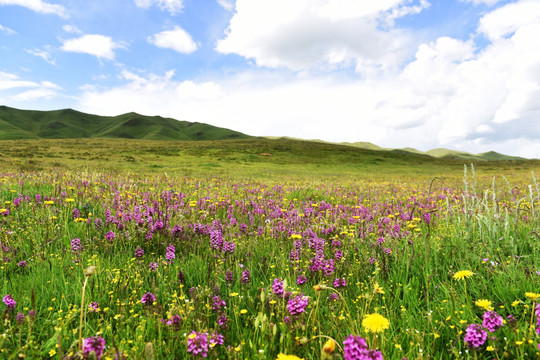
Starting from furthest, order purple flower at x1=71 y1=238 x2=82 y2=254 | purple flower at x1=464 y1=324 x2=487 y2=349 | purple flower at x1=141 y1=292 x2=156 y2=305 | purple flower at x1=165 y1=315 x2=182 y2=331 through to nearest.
Answer: purple flower at x1=71 y1=238 x2=82 y2=254 < purple flower at x1=141 y1=292 x2=156 y2=305 < purple flower at x1=165 y1=315 x2=182 y2=331 < purple flower at x1=464 y1=324 x2=487 y2=349

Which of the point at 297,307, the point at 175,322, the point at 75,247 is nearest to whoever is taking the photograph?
the point at 297,307

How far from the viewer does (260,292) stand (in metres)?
3.20

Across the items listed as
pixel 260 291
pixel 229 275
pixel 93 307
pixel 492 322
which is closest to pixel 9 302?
pixel 93 307

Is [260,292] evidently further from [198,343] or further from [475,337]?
[475,337]

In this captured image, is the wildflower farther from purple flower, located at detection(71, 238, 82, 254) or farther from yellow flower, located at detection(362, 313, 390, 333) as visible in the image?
yellow flower, located at detection(362, 313, 390, 333)

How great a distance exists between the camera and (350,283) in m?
3.56

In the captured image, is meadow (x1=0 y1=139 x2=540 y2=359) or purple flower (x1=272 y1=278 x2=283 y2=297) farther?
purple flower (x1=272 y1=278 x2=283 y2=297)

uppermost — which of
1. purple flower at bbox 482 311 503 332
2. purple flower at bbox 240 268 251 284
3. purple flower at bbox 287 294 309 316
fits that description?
purple flower at bbox 482 311 503 332

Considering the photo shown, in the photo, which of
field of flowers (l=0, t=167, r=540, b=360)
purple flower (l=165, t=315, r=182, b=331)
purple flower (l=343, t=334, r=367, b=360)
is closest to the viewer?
purple flower (l=343, t=334, r=367, b=360)

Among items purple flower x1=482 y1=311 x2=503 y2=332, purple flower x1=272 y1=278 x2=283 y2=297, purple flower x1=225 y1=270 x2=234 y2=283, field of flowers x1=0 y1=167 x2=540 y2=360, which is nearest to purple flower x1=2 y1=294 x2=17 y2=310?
field of flowers x1=0 y1=167 x2=540 y2=360

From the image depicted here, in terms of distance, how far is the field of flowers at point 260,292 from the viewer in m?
2.19

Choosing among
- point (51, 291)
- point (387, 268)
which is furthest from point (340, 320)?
point (51, 291)

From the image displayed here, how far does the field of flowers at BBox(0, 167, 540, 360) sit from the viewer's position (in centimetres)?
219

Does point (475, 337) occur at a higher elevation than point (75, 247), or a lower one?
higher
